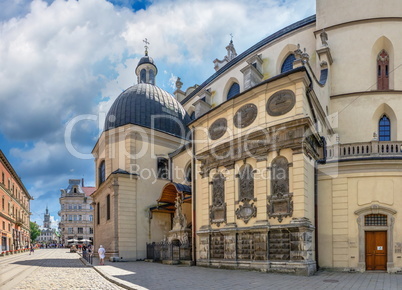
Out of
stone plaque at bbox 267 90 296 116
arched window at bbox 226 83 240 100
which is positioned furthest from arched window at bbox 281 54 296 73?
stone plaque at bbox 267 90 296 116

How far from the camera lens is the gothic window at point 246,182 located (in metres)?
15.9

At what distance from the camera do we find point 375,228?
48.5ft

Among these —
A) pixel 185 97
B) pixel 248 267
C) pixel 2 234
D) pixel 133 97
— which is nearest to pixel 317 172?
pixel 248 267

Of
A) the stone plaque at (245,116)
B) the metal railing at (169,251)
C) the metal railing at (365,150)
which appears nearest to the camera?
the metal railing at (365,150)

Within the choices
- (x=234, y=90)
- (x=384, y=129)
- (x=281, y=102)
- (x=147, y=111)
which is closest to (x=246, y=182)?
(x=281, y=102)

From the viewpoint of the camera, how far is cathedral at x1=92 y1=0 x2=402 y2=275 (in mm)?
14625

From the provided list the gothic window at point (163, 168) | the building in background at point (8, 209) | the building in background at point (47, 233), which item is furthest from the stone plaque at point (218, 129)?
the building in background at point (47, 233)

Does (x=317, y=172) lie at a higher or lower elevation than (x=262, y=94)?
lower

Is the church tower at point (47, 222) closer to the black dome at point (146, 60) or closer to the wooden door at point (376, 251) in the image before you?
the black dome at point (146, 60)

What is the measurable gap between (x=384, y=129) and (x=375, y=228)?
787 centimetres

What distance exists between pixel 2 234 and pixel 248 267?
33930 millimetres

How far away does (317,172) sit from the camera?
15992 mm

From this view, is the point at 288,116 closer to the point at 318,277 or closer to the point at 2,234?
the point at 318,277

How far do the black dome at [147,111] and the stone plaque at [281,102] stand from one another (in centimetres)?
1414
